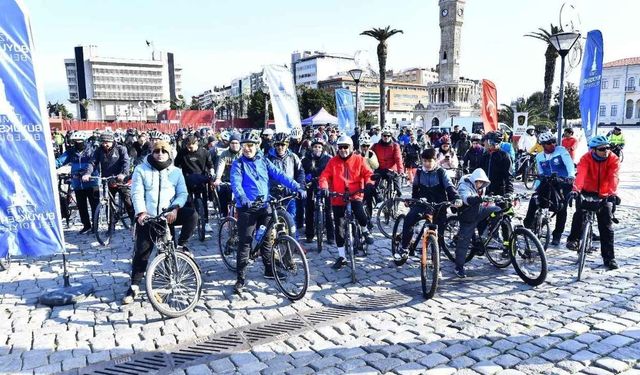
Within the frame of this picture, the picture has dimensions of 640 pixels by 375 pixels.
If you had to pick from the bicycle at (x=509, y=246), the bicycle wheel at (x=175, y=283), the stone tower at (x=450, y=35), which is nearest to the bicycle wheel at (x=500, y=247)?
the bicycle at (x=509, y=246)

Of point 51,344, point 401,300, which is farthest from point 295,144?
point 51,344

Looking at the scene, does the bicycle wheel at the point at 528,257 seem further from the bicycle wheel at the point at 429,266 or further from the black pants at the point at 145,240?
the black pants at the point at 145,240

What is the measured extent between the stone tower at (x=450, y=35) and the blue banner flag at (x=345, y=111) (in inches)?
2964

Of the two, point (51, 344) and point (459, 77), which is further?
point (459, 77)

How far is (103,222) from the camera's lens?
862cm

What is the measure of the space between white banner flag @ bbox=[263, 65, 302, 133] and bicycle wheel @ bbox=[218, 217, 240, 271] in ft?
15.1

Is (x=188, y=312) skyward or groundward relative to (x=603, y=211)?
groundward

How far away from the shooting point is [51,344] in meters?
4.59

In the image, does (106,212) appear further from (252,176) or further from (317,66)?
(317,66)

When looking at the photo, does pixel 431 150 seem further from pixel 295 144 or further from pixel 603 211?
pixel 295 144

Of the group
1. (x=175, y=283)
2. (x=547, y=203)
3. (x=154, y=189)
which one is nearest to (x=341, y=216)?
(x=175, y=283)

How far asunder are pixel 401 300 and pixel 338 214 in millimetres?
1776

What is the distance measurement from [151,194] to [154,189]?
71 mm

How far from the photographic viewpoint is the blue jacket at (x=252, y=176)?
6020 mm
